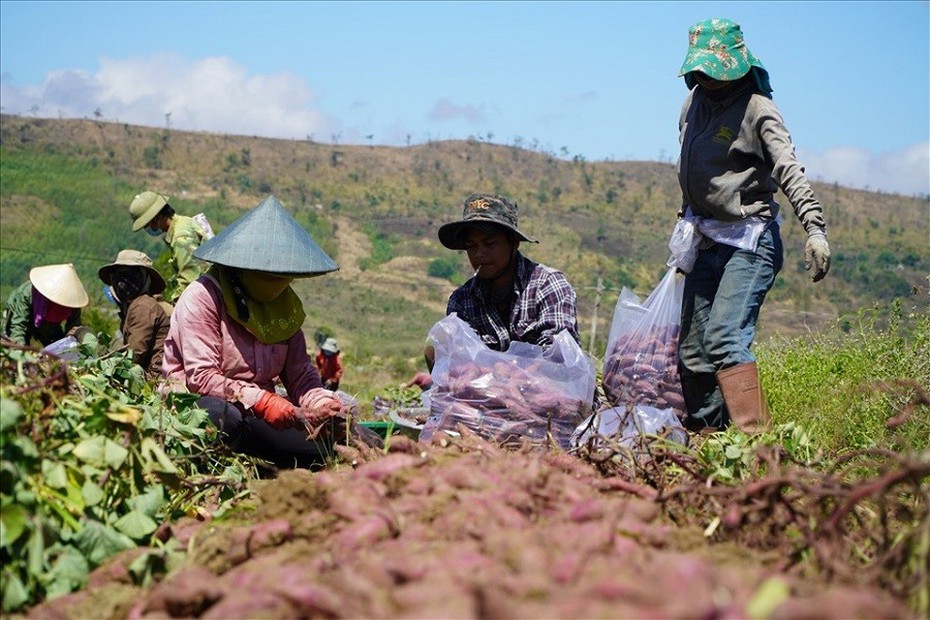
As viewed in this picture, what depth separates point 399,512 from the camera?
2.07 m

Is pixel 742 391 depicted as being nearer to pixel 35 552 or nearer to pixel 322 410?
pixel 322 410

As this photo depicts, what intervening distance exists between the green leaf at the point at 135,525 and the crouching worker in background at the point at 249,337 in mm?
1327

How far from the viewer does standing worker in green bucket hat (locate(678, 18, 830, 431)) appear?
4117 mm

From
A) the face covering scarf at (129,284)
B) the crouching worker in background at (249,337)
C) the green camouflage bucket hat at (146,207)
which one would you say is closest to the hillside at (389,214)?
the green camouflage bucket hat at (146,207)

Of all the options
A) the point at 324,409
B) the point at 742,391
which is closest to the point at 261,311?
the point at 324,409

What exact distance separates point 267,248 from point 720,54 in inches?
77.8

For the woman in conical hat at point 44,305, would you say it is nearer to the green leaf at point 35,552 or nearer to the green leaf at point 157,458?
the green leaf at point 157,458

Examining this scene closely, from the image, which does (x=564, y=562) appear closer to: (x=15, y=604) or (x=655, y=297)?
(x=15, y=604)

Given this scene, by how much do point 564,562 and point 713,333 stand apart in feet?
9.09

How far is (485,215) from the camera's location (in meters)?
4.34

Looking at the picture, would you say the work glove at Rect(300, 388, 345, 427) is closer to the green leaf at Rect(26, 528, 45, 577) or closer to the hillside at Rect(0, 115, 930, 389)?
the green leaf at Rect(26, 528, 45, 577)

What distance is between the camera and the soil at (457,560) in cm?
136

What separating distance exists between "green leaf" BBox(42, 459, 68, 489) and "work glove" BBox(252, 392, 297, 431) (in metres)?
1.49

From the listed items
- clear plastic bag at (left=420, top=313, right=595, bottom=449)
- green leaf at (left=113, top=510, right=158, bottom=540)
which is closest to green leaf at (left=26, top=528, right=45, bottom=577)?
green leaf at (left=113, top=510, right=158, bottom=540)
